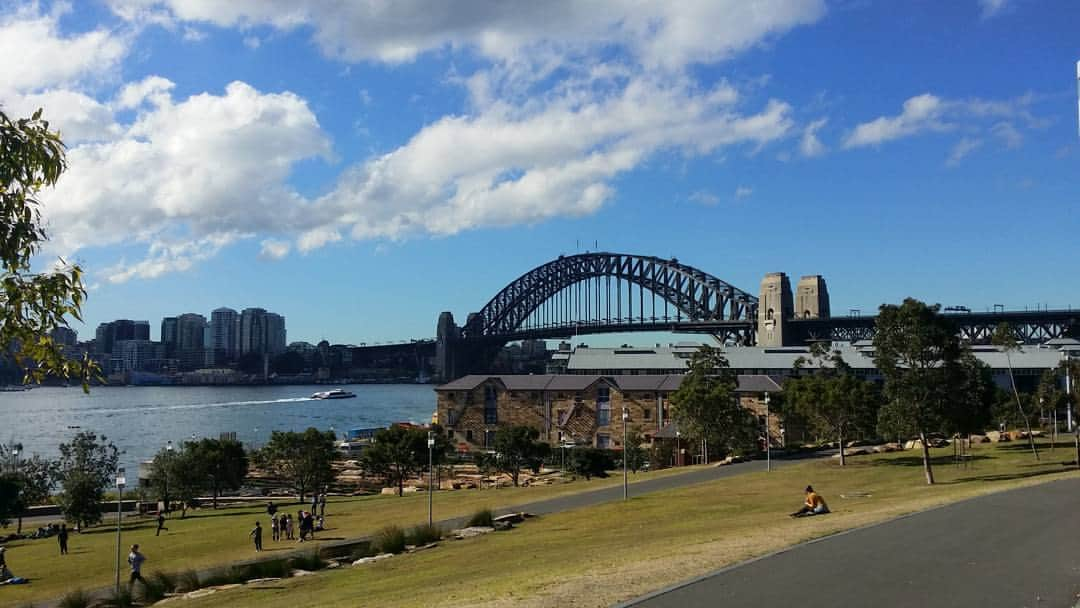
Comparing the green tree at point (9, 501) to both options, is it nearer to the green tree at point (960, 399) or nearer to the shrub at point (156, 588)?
the shrub at point (156, 588)

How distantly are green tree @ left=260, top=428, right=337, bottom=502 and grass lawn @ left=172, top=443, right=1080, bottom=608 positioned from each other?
23890 millimetres

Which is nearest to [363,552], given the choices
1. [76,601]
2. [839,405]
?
[76,601]

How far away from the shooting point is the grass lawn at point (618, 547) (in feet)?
47.9

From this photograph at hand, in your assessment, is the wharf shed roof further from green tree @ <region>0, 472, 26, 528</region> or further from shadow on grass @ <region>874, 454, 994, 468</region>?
green tree @ <region>0, 472, 26, 528</region>

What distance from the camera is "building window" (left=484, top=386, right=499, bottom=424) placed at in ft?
290

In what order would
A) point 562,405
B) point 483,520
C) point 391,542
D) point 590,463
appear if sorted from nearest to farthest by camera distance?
point 391,542 → point 483,520 → point 590,463 → point 562,405

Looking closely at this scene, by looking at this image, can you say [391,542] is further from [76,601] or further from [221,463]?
[221,463]

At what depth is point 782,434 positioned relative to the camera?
6969 centimetres

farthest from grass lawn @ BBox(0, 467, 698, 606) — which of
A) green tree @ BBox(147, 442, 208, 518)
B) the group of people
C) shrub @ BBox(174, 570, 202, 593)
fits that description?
shrub @ BBox(174, 570, 202, 593)

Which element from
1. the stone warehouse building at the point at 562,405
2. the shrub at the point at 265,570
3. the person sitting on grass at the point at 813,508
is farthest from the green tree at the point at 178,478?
the person sitting on grass at the point at 813,508

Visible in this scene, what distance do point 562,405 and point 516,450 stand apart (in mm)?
25731

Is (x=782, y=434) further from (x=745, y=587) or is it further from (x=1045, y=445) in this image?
(x=745, y=587)

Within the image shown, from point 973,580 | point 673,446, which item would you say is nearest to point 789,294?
point 673,446

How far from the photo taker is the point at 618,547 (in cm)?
2056
